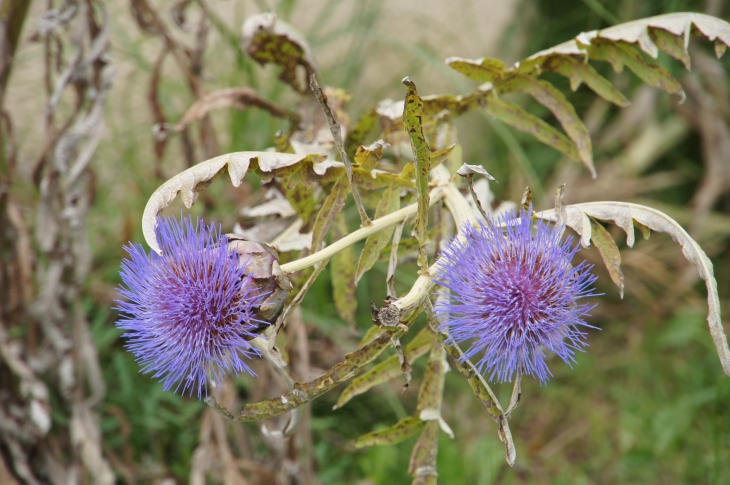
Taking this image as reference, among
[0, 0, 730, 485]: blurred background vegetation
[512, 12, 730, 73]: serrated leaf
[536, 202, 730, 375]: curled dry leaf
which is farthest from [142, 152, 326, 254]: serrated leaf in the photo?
[0, 0, 730, 485]: blurred background vegetation

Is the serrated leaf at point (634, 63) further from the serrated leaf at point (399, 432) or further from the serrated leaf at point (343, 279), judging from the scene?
the serrated leaf at point (399, 432)

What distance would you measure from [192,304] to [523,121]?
685mm

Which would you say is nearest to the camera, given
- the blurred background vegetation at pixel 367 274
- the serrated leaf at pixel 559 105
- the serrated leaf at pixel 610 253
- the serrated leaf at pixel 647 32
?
the serrated leaf at pixel 610 253

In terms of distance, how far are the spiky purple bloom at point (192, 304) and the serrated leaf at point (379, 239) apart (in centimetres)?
18

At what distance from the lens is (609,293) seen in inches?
91.6

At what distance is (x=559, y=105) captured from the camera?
116 cm

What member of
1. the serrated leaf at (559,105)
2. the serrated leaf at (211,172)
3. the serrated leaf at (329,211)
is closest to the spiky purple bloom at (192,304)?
the serrated leaf at (211,172)

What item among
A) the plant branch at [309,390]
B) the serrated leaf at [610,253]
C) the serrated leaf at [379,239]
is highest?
the serrated leaf at [379,239]

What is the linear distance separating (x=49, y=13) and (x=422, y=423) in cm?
107

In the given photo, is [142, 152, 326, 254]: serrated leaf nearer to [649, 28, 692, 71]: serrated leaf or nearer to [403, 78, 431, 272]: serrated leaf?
[403, 78, 431, 272]: serrated leaf

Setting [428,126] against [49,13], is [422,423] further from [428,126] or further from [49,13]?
[49,13]

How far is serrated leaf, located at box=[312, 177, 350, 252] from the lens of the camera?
947 millimetres

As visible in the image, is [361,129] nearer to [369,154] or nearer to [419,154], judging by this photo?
[369,154]

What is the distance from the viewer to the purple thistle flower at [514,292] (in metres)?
0.80
